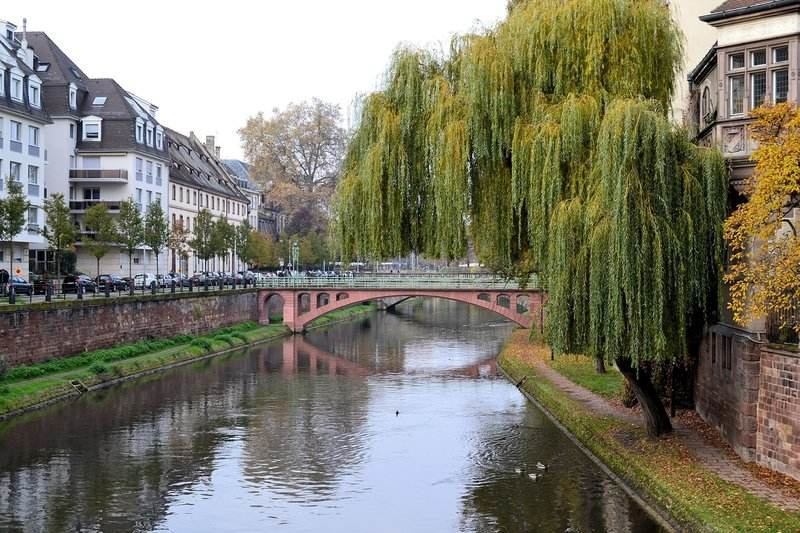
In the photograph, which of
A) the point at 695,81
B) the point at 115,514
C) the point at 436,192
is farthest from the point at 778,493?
the point at 115,514

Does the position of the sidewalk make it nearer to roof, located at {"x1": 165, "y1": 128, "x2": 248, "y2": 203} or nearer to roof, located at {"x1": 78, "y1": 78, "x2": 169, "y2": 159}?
roof, located at {"x1": 78, "y1": 78, "x2": 169, "y2": 159}

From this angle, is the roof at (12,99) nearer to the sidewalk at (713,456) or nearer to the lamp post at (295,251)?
the lamp post at (295,251)

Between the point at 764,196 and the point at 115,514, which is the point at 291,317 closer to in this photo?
the point at 115,514

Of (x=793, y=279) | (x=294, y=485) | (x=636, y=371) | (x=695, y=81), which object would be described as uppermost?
(x=695, y=81)

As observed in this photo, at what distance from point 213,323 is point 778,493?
48.1m

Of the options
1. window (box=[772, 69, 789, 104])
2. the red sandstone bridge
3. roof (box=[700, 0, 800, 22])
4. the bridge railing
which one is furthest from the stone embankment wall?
the bridge railing

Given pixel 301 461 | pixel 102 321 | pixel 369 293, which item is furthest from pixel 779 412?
pixel 369 293

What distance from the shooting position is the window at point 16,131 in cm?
5703

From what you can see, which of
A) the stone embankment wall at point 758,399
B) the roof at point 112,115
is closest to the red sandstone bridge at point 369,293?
the roof at point 112,115

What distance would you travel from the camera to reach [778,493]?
20406 millimetres

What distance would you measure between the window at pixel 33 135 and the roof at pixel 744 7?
1798 inches

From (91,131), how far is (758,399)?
189ft

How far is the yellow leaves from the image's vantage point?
1945 centimetres

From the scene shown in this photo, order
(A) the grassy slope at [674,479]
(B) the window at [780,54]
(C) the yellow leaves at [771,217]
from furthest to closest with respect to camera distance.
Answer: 1. (B) the window at [780,54]
2. (C) the yellow leaves at [771,217]
3. (A) the grassy slope at [674,479]
